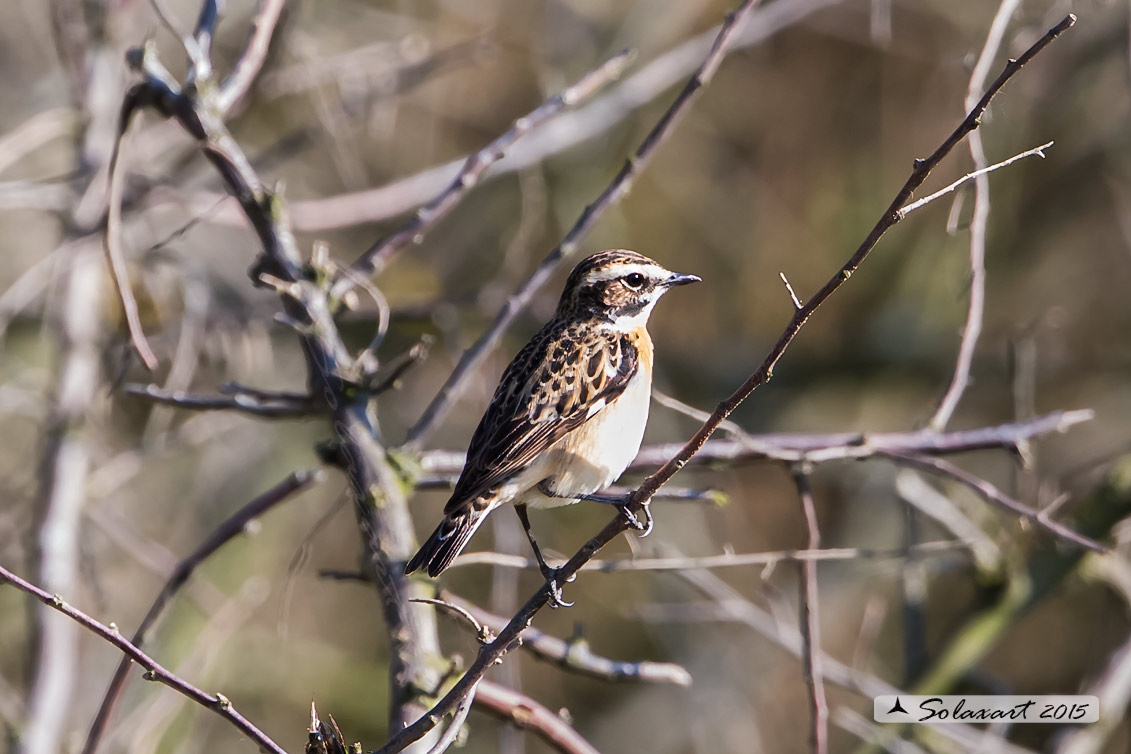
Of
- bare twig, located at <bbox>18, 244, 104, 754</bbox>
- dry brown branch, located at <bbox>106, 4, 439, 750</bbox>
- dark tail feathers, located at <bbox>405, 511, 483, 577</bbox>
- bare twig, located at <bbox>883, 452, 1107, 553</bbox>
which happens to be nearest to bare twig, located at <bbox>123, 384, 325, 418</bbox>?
dry brown branch, located at <bbox>106, 4, 439, 750</bbox>

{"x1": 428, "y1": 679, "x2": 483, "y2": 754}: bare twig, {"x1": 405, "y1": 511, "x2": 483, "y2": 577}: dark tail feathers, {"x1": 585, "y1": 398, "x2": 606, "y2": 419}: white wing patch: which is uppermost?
{"x1": 585, "y1": 398, "x2": 606, "y2": 419}: white wing patch

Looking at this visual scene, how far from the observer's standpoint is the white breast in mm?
4382

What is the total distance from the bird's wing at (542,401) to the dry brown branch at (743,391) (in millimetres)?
1319

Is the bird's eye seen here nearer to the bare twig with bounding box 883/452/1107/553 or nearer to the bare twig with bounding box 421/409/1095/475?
the bare twig with bounding box 421/409/1095/475

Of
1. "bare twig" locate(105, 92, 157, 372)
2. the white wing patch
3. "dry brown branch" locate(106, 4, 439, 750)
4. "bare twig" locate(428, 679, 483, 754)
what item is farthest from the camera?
the white wing patch

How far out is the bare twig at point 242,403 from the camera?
12.8 feet

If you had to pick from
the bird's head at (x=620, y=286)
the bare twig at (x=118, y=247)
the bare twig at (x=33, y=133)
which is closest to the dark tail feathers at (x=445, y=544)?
the bare twig at (x=118, y=247)

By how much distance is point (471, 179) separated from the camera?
169 inches

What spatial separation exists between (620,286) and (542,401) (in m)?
0.83

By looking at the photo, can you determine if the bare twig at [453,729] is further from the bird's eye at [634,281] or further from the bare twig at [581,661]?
the bird's eye at [634,281]

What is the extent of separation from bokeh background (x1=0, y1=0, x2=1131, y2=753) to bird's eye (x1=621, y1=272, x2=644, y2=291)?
2345 mm

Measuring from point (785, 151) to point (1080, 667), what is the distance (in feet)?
17.2

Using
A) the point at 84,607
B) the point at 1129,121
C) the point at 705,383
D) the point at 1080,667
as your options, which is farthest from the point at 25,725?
the point at 1129,121

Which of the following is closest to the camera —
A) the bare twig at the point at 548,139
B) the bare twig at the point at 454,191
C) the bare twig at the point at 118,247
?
the bare twig at the point at 118,247
